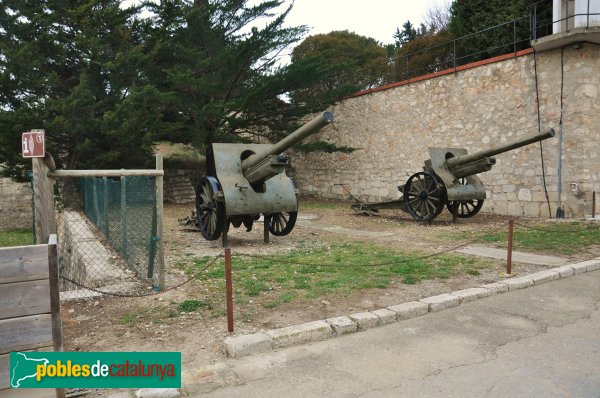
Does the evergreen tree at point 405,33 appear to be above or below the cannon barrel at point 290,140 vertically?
above

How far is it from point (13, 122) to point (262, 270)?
11035 millimetres

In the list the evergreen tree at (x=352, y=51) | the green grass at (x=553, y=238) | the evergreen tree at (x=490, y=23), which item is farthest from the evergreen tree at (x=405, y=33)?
the green grass at (x=553, y=238)

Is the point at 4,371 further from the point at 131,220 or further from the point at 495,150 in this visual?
the point at 495,150

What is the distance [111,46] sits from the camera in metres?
15.5

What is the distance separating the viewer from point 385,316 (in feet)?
14.1

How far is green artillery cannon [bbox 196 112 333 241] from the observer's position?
25.3ft

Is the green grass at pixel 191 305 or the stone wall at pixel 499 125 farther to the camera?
the stone wall at pixel 499 125

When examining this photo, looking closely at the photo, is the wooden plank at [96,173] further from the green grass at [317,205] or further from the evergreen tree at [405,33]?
the evergreen tree at [405,33]

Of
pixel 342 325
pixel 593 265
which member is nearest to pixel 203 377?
pixel 342 325

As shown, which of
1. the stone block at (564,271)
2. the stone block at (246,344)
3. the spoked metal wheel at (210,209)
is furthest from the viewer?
the spoked metal wheel at (210,209)

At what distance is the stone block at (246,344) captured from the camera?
357 centimetres

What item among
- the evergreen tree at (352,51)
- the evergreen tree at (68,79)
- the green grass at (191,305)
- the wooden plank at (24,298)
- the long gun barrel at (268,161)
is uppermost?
the evergreen tree at (352,51)

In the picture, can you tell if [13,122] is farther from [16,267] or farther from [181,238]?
[16,267]

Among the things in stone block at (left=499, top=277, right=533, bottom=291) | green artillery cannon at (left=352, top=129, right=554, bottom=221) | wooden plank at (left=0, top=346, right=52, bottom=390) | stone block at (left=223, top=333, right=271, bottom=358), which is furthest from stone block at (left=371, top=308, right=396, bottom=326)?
green artillery cannon at (left=352, top=129, right=554, bottom=221)
